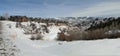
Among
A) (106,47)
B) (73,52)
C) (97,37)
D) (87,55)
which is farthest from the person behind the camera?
(97,37)

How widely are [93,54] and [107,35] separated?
337 inches

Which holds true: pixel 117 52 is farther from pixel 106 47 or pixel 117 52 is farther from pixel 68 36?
pixel 68 36

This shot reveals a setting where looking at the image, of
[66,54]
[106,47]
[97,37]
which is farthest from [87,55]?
[97,37]

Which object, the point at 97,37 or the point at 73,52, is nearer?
the point at 73,52

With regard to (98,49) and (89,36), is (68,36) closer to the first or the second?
(89,36)

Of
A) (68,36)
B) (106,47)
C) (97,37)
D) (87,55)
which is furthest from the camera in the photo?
(68,36)

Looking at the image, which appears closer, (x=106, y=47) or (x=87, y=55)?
(x=87, y=55)

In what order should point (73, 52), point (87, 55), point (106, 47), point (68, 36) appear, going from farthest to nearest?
point (68, 36), point (106, 47), point (73, 52), point (87, 55)

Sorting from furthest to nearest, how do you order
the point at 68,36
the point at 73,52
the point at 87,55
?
the point at 68,36
the point at 73,52
the point at 87,55

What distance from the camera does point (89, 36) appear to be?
19.8m

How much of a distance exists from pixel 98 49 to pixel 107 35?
7.26 m

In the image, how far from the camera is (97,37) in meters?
19.1

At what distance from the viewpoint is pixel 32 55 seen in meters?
11.0

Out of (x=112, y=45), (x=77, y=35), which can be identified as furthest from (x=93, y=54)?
(x=77, y=35)
